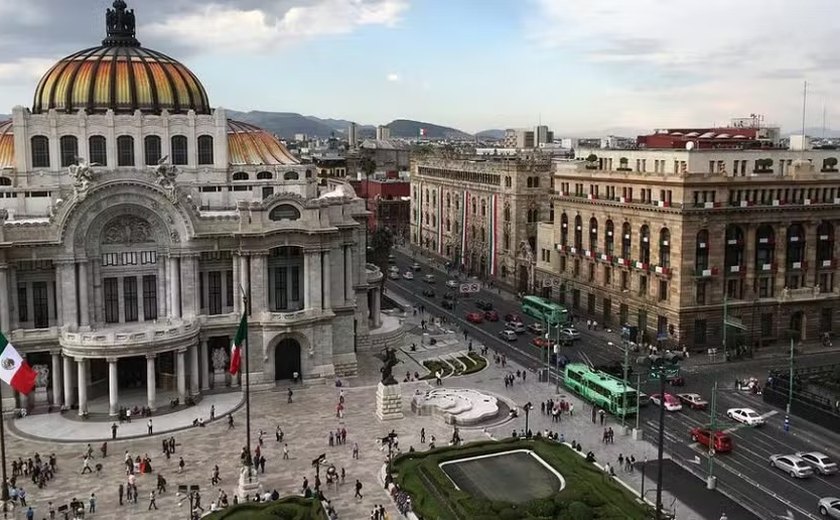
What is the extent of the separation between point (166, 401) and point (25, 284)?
53.2 feet

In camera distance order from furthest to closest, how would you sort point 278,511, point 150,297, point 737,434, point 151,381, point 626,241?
point 626,241 → point 150,297 → point 151,381 → point 737,434 → point 278,511

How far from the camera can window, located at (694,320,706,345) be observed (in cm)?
9650

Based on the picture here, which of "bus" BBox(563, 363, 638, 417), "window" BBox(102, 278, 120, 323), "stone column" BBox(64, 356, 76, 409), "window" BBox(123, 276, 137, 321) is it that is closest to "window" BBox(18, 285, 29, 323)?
"stone column" BBox(64, 356, 76, 409)

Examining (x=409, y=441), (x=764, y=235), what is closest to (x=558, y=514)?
(x=409, y=441)

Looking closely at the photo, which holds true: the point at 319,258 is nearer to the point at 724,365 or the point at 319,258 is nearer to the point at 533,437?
the point at 533,437

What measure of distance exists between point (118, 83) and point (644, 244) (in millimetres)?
62121

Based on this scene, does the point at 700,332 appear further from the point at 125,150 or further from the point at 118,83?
the point at 118,83

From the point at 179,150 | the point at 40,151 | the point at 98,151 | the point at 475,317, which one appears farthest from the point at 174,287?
the point at 475,317

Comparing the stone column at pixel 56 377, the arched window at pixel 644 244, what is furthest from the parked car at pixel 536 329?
the stone column at pixel 56 377

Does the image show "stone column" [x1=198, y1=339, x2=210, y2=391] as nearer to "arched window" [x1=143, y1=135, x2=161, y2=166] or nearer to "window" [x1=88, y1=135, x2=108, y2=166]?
"arched window" [x1=143, y1=135, x2=161, y2=166]

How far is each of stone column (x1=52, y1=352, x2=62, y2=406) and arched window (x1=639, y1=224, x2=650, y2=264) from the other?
65.2 meters

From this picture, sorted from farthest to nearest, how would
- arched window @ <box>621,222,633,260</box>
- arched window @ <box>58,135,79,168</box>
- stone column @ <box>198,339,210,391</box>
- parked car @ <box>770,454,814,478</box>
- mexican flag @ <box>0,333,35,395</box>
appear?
arched window @ <box>621,222,633,260</box> < arched window @ <box>58,135,79,168</box> < stone column @ <box>198,339,210,391</box> < parked car @ <box>770,454,814,478</box> < mexican flag @ <box>0,333,35,395</box>

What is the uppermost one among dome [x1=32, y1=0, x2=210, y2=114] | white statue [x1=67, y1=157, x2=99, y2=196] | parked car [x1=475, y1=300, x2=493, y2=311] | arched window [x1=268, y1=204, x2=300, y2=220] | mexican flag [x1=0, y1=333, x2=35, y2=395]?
dome [x1=32, y1=0, x2=210, y2=114]

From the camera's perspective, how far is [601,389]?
248 ft
